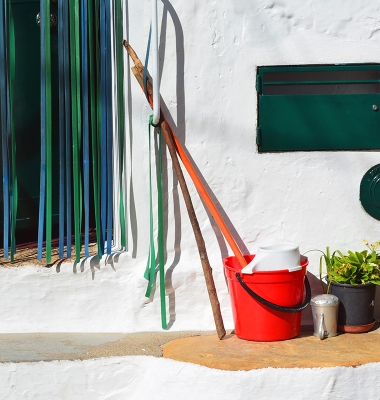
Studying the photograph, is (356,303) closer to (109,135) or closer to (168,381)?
(168,381)

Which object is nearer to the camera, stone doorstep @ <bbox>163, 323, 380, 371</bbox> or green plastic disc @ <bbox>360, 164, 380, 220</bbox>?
stone doorstep @ <bbox>163, 323, 380, 371</bbox>

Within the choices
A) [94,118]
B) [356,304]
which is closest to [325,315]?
[356,304]

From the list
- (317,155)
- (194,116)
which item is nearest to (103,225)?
(194,116)

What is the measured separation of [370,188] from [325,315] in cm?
84

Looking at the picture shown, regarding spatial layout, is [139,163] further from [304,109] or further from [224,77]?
[304,109]

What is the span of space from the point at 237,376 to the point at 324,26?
81.4 inches

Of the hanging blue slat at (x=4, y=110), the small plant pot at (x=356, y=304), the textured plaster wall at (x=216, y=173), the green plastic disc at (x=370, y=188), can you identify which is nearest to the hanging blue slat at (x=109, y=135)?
the textured plaster wall at (x=216, y=173)

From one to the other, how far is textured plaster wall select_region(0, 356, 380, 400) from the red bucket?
35cm

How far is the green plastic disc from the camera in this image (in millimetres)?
2910

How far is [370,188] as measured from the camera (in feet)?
9.55

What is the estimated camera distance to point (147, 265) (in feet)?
9.61

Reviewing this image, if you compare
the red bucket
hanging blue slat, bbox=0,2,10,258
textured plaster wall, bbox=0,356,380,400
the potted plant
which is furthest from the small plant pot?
hanging blue slat, bbox=0,2,10,258

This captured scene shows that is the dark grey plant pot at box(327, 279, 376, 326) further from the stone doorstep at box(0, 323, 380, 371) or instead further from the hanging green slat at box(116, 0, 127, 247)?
the hanging green slat at box(116, 0, 127, 247)

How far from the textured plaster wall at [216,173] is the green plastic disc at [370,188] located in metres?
0.03
